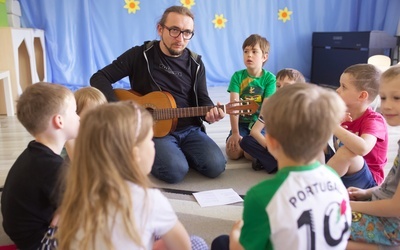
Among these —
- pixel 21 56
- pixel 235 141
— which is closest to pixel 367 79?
pixel 235 141

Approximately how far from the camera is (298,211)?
0.70 metres

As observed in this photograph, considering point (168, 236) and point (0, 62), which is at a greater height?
point (0, 62)

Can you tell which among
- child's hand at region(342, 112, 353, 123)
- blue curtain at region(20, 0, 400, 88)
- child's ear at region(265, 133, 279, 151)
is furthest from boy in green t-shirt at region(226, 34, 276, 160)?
blue curtain at region(20, 0, 400, 88)

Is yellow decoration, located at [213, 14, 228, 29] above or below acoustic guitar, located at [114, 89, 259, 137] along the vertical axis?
above

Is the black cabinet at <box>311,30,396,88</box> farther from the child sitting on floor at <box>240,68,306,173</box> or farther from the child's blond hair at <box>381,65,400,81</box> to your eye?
the child's blond hair at <box>381,65,400,81</box>

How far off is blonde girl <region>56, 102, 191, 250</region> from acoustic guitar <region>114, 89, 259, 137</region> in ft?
3.70

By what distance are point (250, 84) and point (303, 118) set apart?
1.45 meters

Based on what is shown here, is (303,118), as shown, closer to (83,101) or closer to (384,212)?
(384,212)

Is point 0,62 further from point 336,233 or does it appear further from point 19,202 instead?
point 336,233

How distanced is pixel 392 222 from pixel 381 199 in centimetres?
7

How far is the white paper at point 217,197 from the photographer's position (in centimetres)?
159

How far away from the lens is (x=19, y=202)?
98 cm

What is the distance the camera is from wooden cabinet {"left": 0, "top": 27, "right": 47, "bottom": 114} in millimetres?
3102

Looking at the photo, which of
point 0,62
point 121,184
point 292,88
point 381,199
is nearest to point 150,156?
point 121,184
